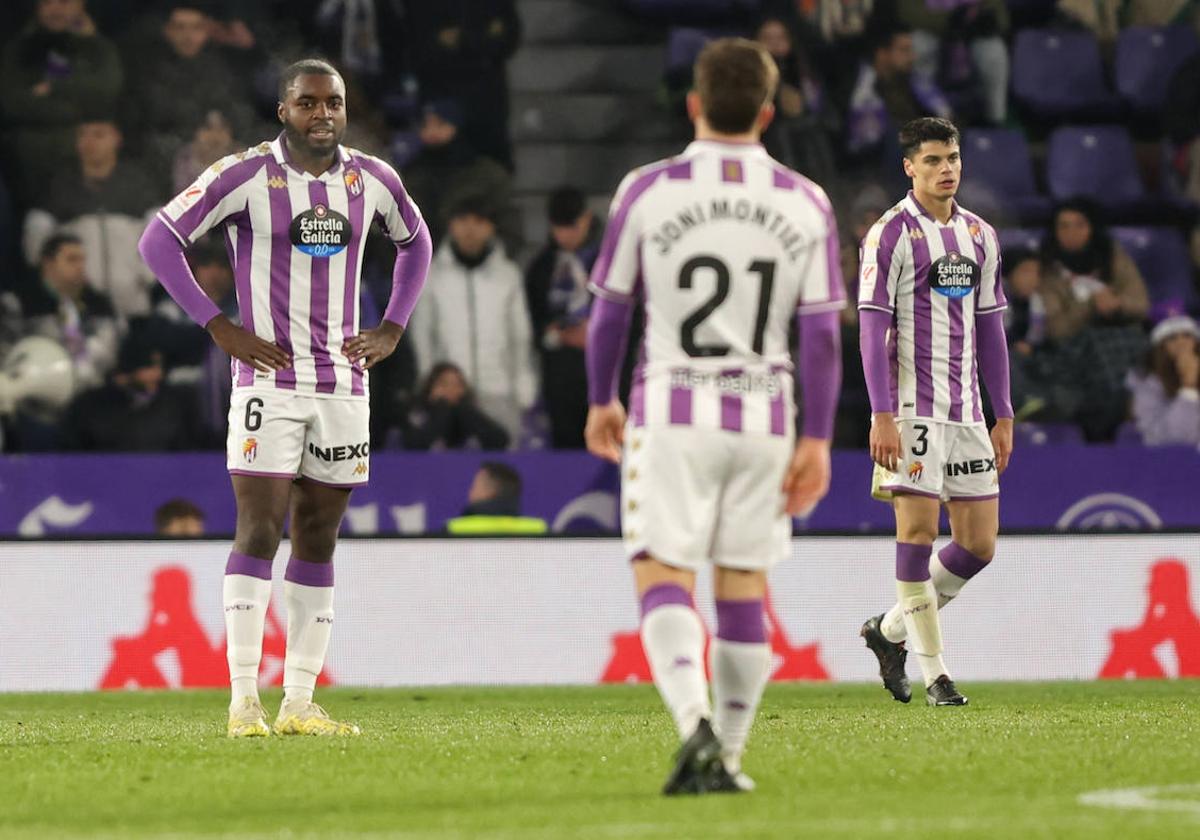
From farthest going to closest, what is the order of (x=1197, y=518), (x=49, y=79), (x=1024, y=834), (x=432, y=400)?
(x=49, y=79)
(x=432, y=400)
(x=1197, y=518)
(x=1024, y=834)

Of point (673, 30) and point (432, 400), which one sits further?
point (673, 30)

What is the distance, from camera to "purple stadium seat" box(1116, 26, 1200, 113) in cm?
1459

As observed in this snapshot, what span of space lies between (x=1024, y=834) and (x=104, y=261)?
10.2 meters

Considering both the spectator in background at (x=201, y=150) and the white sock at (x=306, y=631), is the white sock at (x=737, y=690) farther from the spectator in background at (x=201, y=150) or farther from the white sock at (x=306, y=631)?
the spectator in background at (x=201, y=150)

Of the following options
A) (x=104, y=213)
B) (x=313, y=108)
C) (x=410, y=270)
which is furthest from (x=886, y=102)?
(x=313, y=108)

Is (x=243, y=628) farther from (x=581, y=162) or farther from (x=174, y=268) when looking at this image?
(x=581, y=162)

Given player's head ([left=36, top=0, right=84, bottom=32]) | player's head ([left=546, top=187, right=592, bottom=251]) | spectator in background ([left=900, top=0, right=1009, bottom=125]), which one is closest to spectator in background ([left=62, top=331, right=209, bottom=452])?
player's head ([left=546, top=187, right=592, bottom=251])

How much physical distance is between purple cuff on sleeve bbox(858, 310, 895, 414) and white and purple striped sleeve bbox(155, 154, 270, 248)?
90.4 inches

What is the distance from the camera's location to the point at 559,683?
33.1 ft

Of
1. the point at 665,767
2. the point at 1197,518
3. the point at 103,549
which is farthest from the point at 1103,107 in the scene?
the point at 665,767

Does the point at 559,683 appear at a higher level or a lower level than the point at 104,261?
lower

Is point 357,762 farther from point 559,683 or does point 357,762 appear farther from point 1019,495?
point 1019,495

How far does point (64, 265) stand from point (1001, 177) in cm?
617

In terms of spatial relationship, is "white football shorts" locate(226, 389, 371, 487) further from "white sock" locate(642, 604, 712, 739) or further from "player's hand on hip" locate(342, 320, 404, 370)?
"white sock" locate(642, 604, 712, 739)
